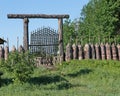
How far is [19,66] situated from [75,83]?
2386mm

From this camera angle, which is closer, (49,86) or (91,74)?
(49,86)

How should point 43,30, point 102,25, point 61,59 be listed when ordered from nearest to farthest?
point 61,59 → point 43,30 → point 102,25

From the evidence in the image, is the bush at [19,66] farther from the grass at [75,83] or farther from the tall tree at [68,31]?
the tall tree at [68,31]

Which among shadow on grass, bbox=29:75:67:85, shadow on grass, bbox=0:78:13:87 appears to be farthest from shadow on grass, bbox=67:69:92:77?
shadow on grass, bbox=0:78:13:87

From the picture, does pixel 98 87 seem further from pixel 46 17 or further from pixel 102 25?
pixel 102 25

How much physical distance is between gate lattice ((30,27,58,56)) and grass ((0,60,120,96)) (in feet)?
12.7

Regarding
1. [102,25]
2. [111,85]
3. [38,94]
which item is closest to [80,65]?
[111,85]

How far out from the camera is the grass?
47.5ft

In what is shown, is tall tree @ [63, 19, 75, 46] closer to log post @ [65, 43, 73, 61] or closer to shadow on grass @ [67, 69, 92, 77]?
log post @ [65, 43, 73, 61]

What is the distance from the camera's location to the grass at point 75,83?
1449 cm

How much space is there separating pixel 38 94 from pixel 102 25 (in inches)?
914

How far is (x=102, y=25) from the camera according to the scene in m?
36.4

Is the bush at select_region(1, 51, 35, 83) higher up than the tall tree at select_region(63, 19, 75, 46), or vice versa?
the tall tree at select_region(63, 19, 75, 46)

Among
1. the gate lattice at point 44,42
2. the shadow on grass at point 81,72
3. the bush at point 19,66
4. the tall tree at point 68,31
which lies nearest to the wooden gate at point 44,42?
the gate lattice at point 44,42
